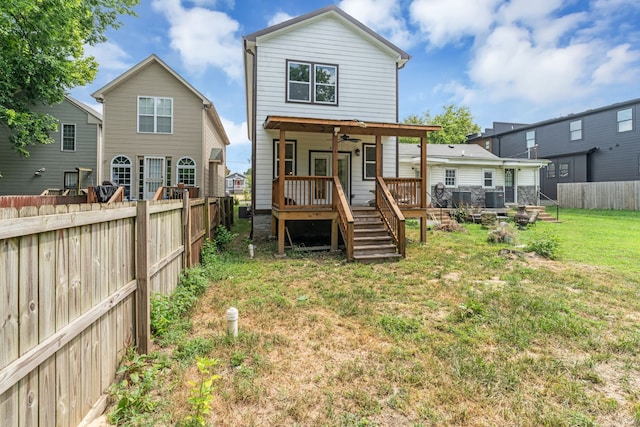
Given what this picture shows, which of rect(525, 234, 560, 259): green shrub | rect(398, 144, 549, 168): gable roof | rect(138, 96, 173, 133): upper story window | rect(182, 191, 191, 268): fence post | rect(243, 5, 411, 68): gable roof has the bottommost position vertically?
rect(525, 234, 560, 259): green shrub

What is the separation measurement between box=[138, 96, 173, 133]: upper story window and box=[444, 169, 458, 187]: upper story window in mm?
13896

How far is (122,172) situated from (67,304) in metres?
13.6

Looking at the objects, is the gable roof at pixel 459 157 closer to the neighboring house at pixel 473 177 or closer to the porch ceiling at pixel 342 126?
the neighboring house at pixel 473 177

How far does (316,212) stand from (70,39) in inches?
529

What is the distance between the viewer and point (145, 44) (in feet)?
55.5

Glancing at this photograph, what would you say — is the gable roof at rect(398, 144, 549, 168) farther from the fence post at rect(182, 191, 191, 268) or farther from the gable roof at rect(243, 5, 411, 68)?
the fence post at rect(182, 191, 191, 268)

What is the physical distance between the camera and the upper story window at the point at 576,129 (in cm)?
2291

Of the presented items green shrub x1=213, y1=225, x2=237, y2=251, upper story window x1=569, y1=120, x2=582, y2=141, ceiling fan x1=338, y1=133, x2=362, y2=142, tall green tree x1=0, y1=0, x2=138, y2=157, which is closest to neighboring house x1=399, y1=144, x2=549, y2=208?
ceiling fan x1=338, y1=133, x2=362, y2=142

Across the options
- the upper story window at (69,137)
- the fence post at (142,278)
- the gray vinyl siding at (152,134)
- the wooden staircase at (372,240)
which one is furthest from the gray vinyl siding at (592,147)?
the upper story window at (69,137)

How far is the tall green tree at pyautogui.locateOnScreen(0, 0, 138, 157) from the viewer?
11.7 m

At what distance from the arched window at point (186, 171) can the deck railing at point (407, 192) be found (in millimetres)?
9062

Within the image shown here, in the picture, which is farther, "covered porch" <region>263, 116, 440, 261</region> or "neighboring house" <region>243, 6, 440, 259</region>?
"neighboring house" <region>243, 6, 440, 259</region>

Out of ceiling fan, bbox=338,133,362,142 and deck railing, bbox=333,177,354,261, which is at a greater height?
ceiling fan, bbox=338,133,362,142

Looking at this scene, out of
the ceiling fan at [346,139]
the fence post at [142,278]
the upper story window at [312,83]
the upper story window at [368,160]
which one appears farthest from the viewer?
the upper story window at [368,160]
